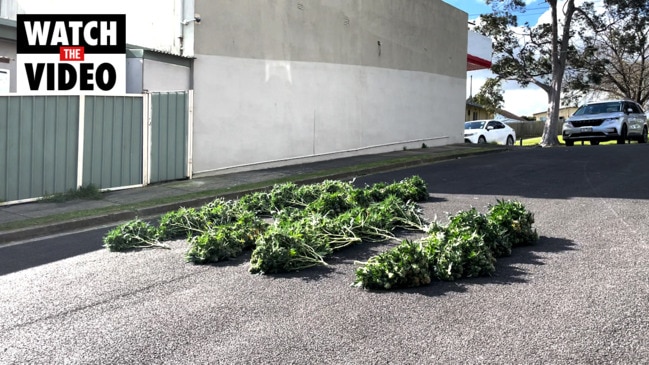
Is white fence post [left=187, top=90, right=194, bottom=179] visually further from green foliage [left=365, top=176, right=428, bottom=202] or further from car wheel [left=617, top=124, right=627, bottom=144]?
car wheel [left=617, top=124, right=627, bottom=144]

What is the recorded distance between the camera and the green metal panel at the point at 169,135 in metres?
13.2

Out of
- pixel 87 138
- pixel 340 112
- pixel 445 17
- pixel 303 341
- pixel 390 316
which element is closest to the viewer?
pixel 303 341

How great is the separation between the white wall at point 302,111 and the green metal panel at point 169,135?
1.76ft

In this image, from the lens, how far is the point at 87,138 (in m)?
11.9

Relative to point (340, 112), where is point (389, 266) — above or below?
below

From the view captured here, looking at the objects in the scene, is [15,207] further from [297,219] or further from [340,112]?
[340,112]

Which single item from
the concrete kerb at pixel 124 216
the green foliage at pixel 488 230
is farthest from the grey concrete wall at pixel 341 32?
the green foliage at pixel 488 230

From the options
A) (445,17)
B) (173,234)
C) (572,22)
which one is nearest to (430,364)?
(173,234)

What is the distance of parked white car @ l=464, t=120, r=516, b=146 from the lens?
28.9 metres

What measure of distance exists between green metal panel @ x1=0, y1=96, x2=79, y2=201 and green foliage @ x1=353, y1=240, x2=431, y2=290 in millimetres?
8083

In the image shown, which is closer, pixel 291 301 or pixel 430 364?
pixel 430 364

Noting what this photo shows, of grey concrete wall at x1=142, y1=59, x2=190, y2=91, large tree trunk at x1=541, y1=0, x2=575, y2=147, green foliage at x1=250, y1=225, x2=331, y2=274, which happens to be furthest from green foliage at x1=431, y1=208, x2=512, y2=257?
large tree trunk at x1=541, y1=0, x2=575, y2=147

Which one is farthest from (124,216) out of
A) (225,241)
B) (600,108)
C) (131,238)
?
(600,108)

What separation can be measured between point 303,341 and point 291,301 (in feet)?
3.02
